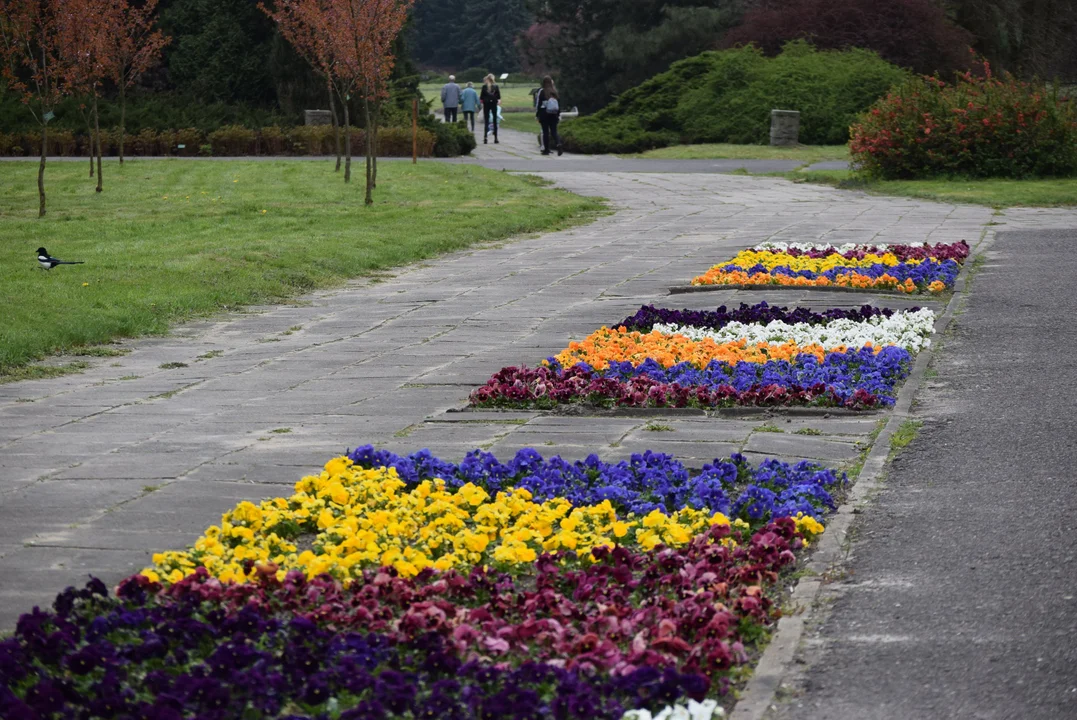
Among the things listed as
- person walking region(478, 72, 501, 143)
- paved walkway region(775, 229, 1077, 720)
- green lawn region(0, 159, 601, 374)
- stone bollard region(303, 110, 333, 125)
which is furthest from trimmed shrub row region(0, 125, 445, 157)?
paved walkway region(775, 229, 1077, 720)

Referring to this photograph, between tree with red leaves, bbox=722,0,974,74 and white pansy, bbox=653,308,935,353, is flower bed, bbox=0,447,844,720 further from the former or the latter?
tree with red leaves, bbox=722,0,974,74

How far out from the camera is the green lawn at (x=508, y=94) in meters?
59.2

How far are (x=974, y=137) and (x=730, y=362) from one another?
660 inches

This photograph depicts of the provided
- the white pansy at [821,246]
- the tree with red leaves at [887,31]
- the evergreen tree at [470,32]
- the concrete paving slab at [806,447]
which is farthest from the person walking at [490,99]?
the evergreen tree at [470,32]

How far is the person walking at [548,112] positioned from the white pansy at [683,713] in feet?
84.1

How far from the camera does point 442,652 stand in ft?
12.6

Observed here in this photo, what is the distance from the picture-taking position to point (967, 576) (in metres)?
4.58

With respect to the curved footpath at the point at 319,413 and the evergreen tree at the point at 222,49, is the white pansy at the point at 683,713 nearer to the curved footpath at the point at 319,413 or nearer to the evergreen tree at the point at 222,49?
the curved footpath at the point at 319,413

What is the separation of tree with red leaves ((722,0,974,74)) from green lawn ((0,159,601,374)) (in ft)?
44.9

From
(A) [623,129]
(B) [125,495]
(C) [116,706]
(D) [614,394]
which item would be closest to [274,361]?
(D) [614,394]

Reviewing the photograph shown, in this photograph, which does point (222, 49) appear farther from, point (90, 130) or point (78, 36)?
point (78, 36)

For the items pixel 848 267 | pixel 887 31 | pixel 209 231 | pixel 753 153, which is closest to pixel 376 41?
pixel 209 231

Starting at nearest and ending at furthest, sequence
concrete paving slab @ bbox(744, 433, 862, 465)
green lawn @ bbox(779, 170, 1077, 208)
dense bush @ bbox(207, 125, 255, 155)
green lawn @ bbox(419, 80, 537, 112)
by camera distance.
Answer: concrete paving slab @ bbox(744, 433, 862, 465)
green lawn @ bbox(779, 170, 1077, 208)
dense bush @ bbox(207, 125, 255, 155)
green lawn @ bbox(419, 80, 537, 112)

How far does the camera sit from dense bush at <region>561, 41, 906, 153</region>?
31.6m
